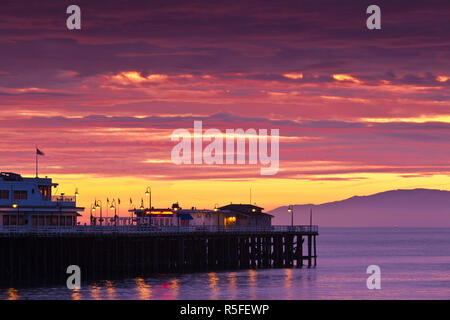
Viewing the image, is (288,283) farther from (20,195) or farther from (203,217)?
(203,217)

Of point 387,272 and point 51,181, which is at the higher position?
point 51,181

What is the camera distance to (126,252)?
346 feet

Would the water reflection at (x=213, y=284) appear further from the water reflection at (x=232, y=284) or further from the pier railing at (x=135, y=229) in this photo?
the pier railing at (x=135, y=229)

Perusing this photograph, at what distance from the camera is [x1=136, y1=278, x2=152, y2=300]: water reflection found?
82.6 m

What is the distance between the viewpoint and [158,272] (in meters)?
108

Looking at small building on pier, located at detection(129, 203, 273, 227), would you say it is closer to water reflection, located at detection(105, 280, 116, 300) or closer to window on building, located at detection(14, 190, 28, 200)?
window on building, located at detection(14, 190, 28, 200)

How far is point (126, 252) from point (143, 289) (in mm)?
17249

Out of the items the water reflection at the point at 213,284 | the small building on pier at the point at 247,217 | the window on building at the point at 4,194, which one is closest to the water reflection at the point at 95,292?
the water reflection at the point at 213,284

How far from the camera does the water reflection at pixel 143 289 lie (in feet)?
271
